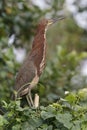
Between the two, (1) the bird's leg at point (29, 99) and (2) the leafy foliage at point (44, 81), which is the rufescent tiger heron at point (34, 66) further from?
(2) the leafy foliage at point (44, 81)

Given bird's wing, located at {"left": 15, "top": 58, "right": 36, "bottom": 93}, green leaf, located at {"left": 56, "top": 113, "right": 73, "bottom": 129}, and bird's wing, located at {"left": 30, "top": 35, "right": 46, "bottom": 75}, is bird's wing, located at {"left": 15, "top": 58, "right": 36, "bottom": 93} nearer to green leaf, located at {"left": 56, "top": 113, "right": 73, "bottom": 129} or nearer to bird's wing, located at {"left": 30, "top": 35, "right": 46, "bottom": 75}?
bird's wing, located at {"left": 30, "top": 35, "right": 46, "bottom": 75}

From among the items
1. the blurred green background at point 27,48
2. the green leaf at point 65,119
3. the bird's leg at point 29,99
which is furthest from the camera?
the blurred green background at point 27,48

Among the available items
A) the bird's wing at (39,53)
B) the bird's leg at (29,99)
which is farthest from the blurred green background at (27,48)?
the bird's wing at (39,53)

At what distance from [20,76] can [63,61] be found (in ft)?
4.25

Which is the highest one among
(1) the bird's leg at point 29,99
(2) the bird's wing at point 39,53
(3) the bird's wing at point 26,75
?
(2) the bird's wing at point 39,53

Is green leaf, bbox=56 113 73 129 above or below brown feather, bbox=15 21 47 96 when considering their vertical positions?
below

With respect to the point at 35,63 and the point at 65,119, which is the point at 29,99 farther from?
the point at 65,119

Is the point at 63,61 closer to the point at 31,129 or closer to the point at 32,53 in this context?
the point at 32,53

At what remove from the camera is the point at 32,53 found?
3.70 m

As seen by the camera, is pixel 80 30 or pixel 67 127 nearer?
pixel 67 127

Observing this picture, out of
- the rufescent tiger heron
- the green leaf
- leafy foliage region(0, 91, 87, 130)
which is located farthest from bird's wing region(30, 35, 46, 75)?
the green leaf

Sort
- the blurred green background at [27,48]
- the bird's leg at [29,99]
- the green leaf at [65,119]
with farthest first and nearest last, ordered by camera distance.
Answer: the blurred green background at [27,48] → the bird's leg at [29,99] → the green leaf at [65,119]

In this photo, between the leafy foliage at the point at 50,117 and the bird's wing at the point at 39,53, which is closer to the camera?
the leafy foliage at the point at 50,117

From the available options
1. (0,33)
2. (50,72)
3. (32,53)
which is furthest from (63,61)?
(32,53)
